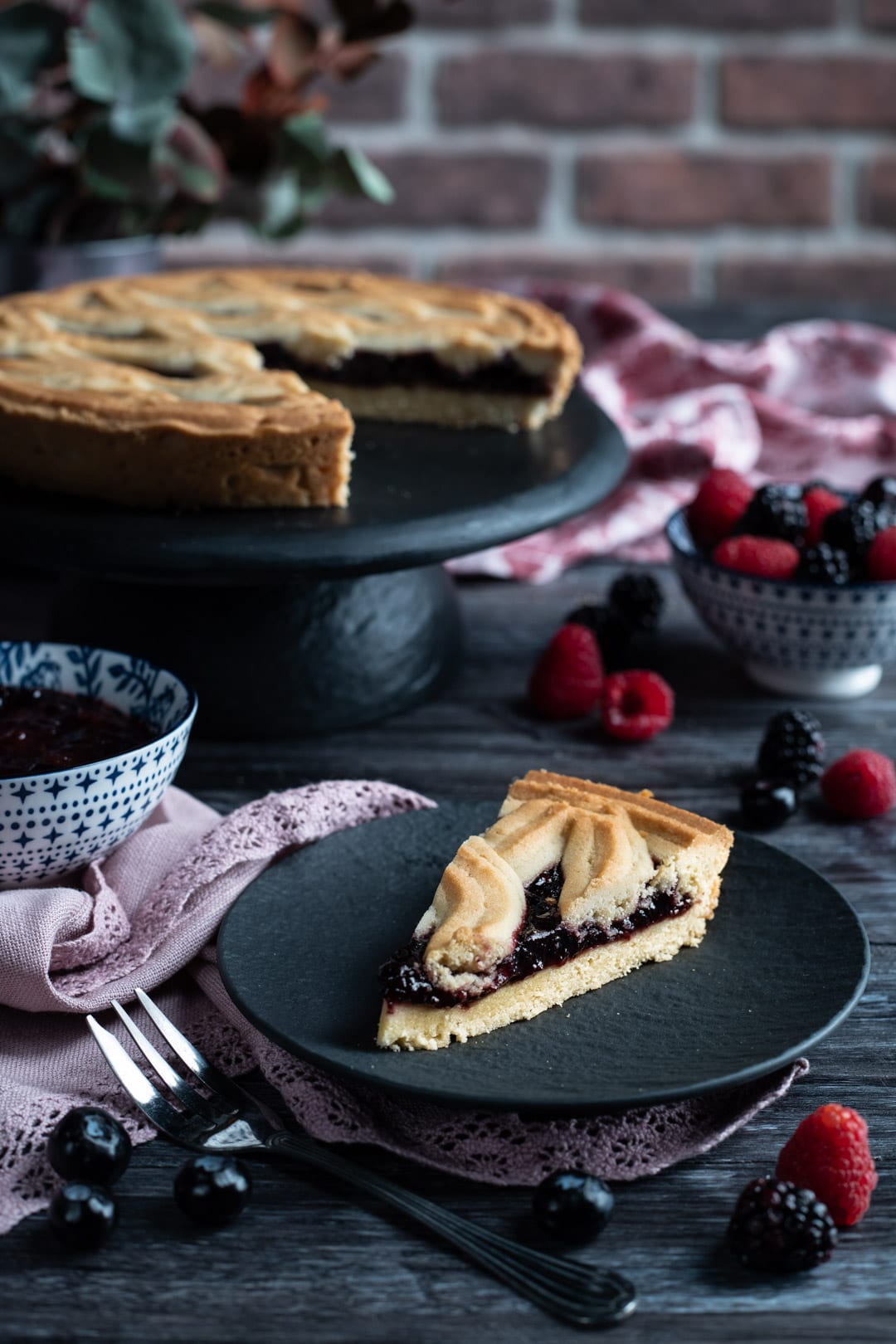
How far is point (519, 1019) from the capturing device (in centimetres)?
142

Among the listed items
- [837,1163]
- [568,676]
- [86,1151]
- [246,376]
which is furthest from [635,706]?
[86,1151]

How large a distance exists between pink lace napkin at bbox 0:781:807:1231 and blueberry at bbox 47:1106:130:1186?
0.11ft

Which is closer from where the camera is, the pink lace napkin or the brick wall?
the pink lace napkin

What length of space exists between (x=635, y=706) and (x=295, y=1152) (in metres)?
1.02

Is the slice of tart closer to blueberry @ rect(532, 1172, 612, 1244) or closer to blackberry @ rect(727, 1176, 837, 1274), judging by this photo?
blueberry @ rect(532, 1172, 612, 1244)

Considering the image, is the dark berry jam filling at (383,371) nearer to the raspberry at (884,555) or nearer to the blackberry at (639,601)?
the blackberry at (639,601)

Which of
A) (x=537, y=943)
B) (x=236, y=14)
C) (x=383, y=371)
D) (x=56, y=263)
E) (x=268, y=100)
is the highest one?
(x=236, y=14)

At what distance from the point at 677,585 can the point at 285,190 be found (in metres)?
1.04

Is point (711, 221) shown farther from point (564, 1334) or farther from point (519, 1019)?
point (564, 1334)

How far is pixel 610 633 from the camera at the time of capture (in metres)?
2.40

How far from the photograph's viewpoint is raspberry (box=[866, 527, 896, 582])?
2135 mm

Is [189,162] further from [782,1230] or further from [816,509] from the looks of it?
[782,1230]

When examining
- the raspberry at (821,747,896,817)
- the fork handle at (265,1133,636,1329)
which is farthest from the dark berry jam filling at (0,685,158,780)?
the raspberry at (821,747,896,817)

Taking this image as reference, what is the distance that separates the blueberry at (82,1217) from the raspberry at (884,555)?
1342 mm
